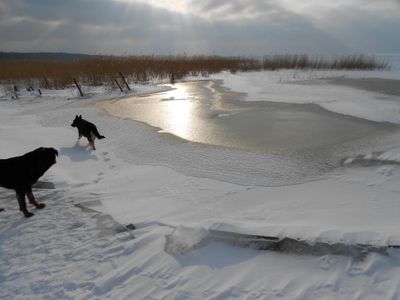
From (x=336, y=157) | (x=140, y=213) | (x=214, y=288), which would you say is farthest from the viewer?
(x=336, y=157)

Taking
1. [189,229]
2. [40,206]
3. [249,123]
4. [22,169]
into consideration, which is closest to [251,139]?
[249,123]

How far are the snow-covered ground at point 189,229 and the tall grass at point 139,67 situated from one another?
13.0m

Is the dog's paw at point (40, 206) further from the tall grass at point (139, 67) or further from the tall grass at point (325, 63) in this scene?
the tall grass at point (325, 63)

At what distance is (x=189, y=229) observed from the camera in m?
2.88

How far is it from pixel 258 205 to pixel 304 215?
20.5 inches

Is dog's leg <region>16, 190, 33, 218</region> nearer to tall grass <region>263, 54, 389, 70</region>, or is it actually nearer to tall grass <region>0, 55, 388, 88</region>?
tall grass <region>0, 55, 388, 88</region>

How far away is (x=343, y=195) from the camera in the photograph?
11.8ft

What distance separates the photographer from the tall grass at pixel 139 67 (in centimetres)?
1741

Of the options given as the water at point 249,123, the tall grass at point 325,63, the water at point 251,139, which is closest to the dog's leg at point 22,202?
the water at point 251,139

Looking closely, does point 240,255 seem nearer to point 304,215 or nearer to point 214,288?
point 214,288

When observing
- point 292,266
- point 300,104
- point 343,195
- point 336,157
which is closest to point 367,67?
point 300,104

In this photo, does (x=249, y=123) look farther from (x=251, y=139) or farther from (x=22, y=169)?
(x=22, y=169)

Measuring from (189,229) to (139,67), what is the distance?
59.8ft

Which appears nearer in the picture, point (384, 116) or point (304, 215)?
point (304, 215)
